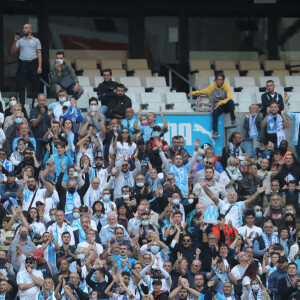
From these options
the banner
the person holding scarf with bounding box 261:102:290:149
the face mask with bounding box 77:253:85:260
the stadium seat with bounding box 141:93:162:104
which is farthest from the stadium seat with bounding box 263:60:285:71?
the face mask with bounding box 77:253:85:260

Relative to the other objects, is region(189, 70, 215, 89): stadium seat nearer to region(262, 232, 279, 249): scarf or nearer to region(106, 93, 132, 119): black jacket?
region(106, 93, 132, 119): black jacket

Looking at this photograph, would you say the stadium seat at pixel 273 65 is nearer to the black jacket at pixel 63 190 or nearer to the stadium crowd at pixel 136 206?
the stadium crowd at pixel 136 206

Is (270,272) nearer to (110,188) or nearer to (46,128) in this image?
Result: (110,188)

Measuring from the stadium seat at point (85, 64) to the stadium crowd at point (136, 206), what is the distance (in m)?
3.15

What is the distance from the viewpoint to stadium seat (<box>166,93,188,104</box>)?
28.2 metres

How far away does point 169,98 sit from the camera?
2825 centimetres

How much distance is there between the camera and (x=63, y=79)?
26.1 m

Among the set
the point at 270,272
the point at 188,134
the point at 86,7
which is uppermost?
the point at 86,7

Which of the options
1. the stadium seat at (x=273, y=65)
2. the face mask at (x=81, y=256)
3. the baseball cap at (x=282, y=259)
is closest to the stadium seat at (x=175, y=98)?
the stadium seat at (x=273, y=65)

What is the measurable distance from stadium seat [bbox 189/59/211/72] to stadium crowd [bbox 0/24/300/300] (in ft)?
13.1

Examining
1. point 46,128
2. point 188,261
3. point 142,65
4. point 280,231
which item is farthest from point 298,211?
point 142,65

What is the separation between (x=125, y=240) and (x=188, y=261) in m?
1.12

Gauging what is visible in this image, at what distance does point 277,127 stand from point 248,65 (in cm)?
533

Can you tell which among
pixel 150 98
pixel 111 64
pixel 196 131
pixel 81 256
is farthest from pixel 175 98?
pixel 81 256
